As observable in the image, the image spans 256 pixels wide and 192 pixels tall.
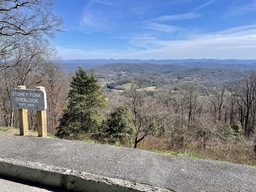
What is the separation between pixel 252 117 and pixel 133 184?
38.9m

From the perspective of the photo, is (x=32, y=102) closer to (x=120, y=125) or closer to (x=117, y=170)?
(x=117, y=170)

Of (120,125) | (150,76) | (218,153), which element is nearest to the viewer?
(218,153)

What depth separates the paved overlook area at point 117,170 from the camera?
2.34 meters

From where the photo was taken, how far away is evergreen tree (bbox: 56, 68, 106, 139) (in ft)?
66.5

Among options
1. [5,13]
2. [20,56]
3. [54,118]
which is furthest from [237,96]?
[5,13]

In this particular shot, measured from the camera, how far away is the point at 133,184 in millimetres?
2318

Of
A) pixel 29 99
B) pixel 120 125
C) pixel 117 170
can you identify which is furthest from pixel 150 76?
pixel 117 170

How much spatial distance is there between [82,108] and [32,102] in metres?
16.9

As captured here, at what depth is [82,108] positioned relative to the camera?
20.7 meters

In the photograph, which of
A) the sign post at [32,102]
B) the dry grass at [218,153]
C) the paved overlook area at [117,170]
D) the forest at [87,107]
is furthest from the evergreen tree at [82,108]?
the paved overlook area at [117,170]

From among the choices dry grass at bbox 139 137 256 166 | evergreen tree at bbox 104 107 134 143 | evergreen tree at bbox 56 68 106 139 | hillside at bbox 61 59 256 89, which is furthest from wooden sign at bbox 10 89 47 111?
evergreen tree at bbox 56 68 106 139

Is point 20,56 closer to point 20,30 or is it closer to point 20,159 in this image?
Answer: point 20,30

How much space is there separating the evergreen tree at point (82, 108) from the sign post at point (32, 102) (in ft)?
51.9

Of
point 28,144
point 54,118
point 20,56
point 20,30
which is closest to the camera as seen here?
point 28,144
